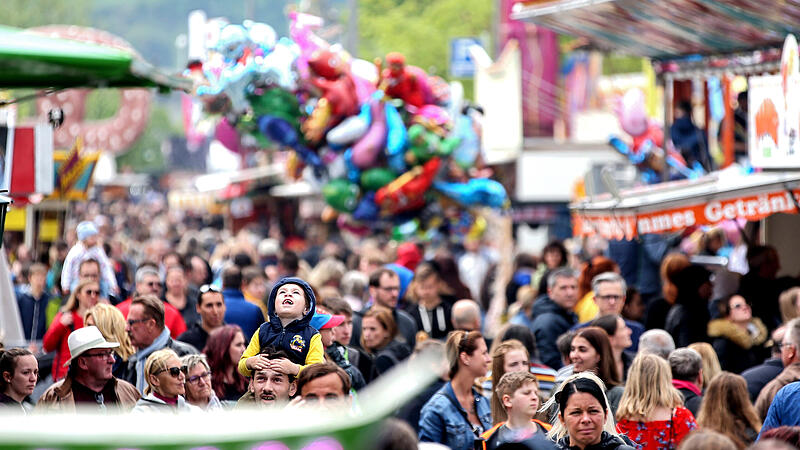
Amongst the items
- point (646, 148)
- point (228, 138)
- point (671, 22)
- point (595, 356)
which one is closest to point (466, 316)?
point (595, 356)

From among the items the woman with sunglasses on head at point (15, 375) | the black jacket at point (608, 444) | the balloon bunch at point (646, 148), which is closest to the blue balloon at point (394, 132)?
the balloon bunch at point (646, 148)

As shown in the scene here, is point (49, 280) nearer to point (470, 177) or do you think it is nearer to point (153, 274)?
point (153, 274)

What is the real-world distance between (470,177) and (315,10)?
26.2 ft

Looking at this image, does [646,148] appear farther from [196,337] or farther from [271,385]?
[271,385]

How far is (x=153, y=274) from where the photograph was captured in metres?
11.0

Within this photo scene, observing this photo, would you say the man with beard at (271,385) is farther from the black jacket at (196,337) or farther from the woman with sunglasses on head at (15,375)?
the black jacket at (196,337)

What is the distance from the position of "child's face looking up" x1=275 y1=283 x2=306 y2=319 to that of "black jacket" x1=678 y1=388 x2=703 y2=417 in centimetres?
248

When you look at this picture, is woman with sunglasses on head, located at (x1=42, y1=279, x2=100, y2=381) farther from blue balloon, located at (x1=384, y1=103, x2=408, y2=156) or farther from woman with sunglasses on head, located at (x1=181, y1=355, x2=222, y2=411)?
blue balloon, located at (x1=384, y1=103, x2=408, y2=156)

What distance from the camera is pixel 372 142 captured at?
19.4 m

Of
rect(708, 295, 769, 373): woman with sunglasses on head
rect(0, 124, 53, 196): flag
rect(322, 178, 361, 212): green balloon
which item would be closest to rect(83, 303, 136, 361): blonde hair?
rect(0, 124, 53, 196): flag

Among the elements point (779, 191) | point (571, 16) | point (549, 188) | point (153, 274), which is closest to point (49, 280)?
point (153, 274)

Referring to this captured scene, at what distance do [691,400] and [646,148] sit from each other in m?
12.3

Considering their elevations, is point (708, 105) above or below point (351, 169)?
above

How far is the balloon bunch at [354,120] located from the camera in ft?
61.6
